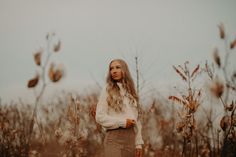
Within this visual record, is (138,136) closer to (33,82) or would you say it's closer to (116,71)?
(116,71)

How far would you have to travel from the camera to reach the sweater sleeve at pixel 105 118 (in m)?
2.90

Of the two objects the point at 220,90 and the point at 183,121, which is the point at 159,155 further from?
the point at 220,90

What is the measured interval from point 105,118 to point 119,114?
14cm

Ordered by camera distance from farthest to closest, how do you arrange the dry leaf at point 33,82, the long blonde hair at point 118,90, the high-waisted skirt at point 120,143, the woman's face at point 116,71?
the woman's face at point 116,71 → the long blonde hair at point 118,90 → the high-waisted skirt at point 120,143 → the dry leaf at point 33,82

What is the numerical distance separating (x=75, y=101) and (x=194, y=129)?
5.66ft

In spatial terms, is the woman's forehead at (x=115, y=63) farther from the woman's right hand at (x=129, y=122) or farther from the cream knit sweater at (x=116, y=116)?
the woman's right hand at (x=129, y=122)

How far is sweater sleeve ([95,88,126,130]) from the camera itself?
2.90 meters

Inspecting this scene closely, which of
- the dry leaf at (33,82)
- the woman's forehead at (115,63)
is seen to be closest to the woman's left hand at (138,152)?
the woman's forehead at (115,63)

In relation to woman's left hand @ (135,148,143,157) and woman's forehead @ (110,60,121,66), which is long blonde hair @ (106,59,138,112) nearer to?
woman's forehead @ (110,60,121,66)

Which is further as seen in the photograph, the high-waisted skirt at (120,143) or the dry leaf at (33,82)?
the high-waisted skirt at (120,143)

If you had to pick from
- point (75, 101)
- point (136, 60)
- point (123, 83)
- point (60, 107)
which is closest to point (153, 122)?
point (60, 107)

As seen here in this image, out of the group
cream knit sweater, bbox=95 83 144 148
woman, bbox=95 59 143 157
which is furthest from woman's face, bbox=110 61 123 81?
cream knit sweater, bbox=95 83 144 148

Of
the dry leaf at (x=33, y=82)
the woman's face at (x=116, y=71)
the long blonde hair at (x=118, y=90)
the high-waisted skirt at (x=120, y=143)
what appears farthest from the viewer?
the woman's face at (x=116, y=71)

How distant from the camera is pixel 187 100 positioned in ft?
13.3
